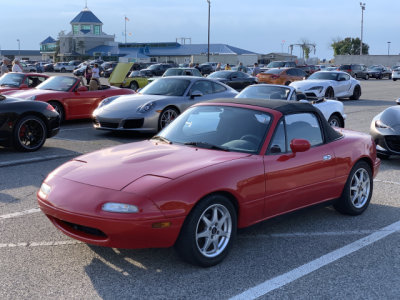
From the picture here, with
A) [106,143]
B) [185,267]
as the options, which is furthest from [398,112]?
[185,267]

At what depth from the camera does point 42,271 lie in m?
4.06

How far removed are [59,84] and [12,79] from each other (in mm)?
1920

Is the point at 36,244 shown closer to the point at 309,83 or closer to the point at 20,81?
the point at 20,81

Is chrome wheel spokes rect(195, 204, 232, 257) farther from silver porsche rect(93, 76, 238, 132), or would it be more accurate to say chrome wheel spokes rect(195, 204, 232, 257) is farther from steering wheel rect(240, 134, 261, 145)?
silver porsche rect(93, 76, 238, 132)

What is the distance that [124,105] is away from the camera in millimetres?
11430

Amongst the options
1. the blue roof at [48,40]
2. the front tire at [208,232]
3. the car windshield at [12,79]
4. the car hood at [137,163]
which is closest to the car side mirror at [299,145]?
the car hood at [137,163]

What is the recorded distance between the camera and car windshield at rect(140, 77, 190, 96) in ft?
40.4

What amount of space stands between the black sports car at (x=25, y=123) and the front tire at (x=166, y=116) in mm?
2384

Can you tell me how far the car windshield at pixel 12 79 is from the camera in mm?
14609

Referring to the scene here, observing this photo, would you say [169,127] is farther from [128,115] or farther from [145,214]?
[128,115]

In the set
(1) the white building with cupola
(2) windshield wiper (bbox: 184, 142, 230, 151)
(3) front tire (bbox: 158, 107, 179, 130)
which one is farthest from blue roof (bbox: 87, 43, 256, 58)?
(2) windshield wiper (bbox: 184, 142, 230, 151)

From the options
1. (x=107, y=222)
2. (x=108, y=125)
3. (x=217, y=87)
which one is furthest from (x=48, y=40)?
(x=107, y=222)

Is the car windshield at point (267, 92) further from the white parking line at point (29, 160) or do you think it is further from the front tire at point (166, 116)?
the white parking line at point (29, 160)

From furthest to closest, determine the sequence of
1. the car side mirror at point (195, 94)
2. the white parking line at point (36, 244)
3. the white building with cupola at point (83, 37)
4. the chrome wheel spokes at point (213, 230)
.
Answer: the white building with cupola at point (83, 37), the car side mirror at point (195, 94), the white parking line at point (36, 244), the chrome wheel spokes at point (213, 230)
